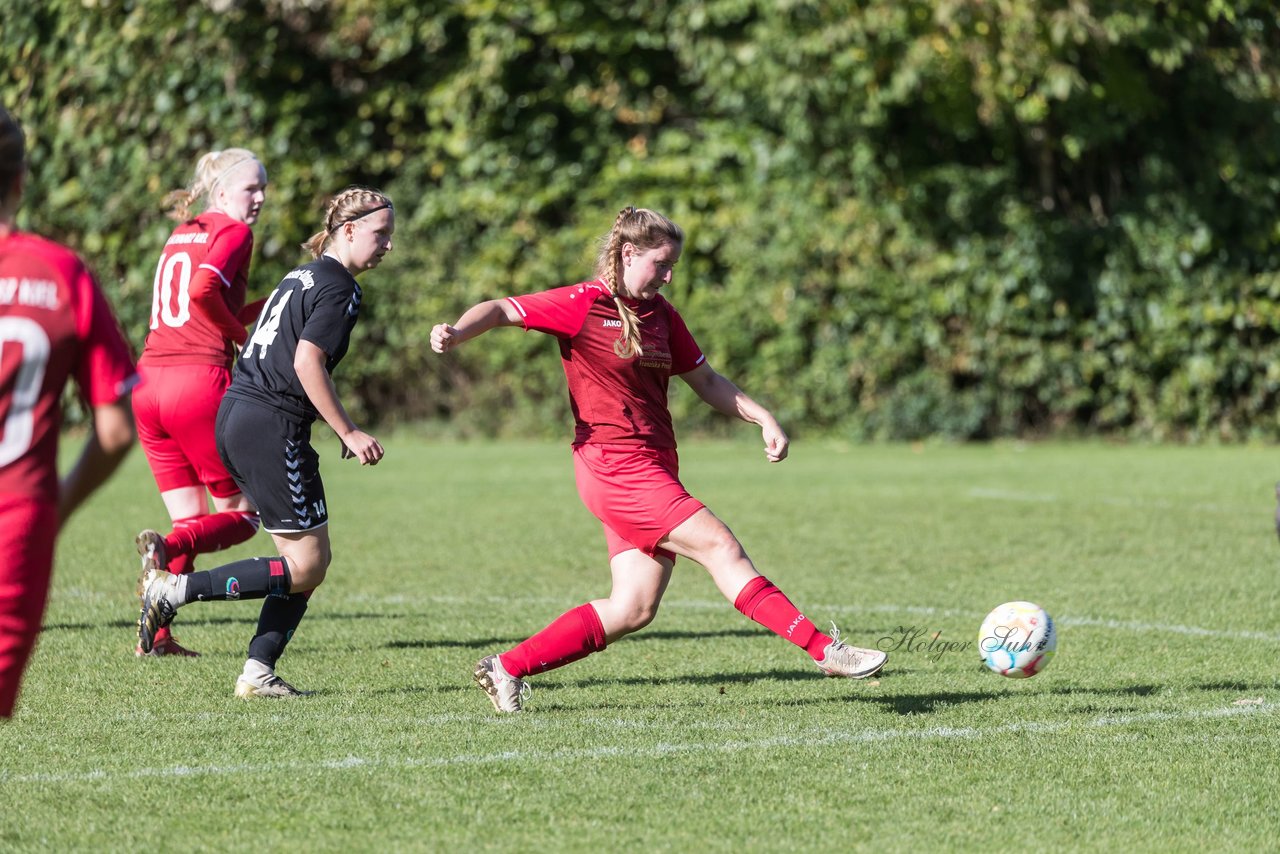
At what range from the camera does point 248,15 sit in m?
17.9

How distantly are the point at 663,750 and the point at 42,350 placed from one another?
2.32 m

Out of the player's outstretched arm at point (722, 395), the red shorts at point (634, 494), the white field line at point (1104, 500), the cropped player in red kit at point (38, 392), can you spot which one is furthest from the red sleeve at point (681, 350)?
the white field line at point (1104, 500)

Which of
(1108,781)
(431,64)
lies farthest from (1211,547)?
(431,64)

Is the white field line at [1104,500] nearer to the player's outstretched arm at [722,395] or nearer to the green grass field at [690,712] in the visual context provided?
the green grass field at [690,712]

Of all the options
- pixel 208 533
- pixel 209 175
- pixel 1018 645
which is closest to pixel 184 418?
pixel 208 533

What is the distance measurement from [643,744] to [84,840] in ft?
5.40

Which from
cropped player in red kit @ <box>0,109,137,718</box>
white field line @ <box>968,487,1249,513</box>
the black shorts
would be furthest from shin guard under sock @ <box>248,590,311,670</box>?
white field line @ <box>968,487,1249,513</box>

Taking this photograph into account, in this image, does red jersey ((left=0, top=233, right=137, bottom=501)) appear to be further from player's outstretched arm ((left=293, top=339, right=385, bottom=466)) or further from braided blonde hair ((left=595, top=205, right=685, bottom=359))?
braided blonde hair ((left=595, top=205, right=685, bottom=359))

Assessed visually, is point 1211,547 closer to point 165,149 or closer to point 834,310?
point 834,310

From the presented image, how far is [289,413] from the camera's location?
559 centimetres

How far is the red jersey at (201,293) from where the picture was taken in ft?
20.9

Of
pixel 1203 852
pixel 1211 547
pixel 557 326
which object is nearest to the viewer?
pixel 1203 852

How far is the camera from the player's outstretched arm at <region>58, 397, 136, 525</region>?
3.20 meters

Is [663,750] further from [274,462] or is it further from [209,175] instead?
[209,175]
